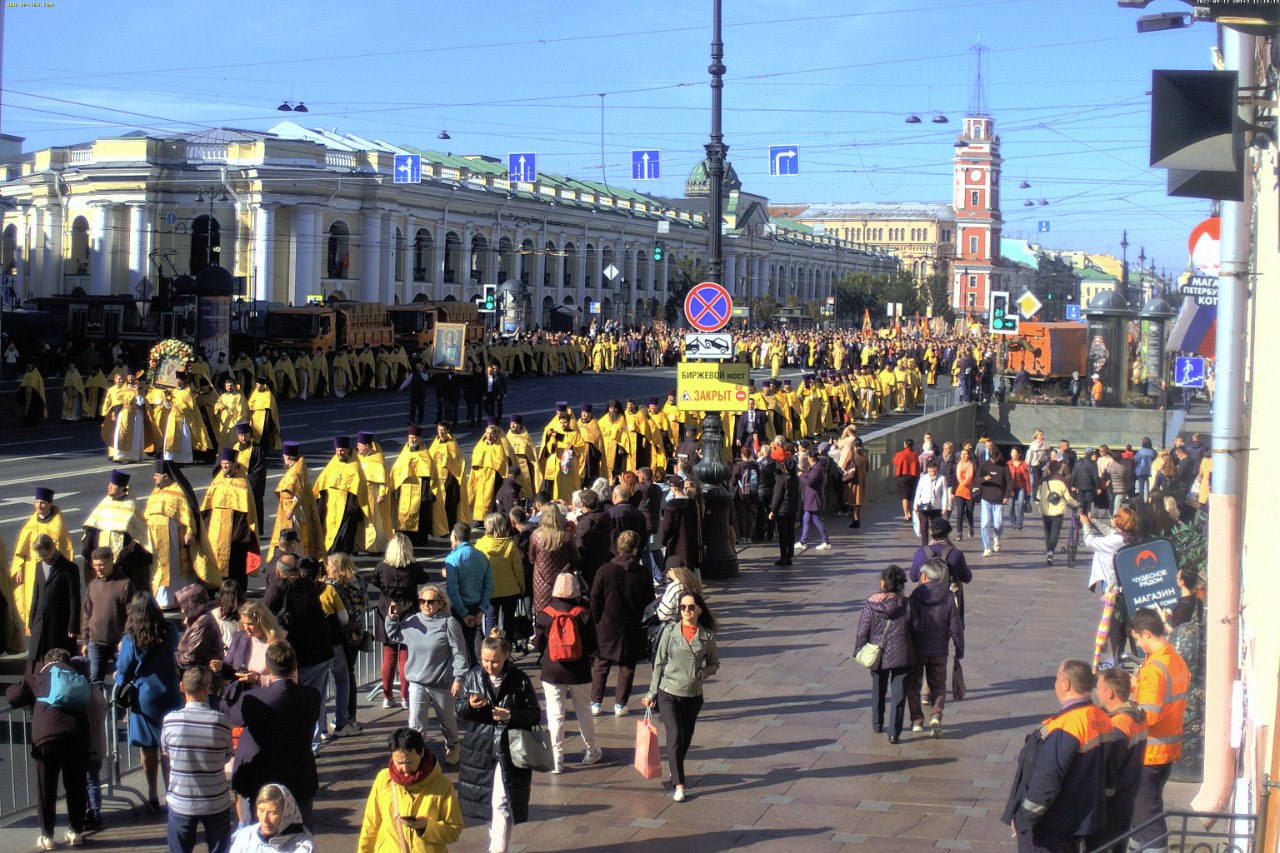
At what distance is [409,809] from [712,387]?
10.3m

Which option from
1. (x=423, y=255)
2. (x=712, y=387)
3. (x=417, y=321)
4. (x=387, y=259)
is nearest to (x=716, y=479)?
(x=712, y=387)

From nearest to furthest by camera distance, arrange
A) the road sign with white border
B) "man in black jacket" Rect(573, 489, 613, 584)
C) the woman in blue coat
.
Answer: the woman in blue coat
"man in black jacket" Rect(573, 489, 613, 584)
the road sign with white border

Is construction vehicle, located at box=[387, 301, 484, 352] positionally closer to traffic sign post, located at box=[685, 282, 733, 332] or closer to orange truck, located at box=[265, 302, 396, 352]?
orange truck, located at box=[265, 302, 396, 352]

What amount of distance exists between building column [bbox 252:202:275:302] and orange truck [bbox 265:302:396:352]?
62.1ft

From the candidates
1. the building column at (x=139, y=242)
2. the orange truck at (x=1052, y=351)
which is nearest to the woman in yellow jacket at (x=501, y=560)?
the orange truck at (x=1052, y=351)

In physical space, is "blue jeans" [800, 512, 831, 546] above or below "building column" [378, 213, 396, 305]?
below

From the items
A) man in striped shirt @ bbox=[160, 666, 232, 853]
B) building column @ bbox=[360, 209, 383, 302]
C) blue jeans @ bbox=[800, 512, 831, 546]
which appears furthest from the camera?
building column @ bbox=[360, 209, 383, 302]

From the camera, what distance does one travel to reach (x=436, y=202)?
72375 millimetres

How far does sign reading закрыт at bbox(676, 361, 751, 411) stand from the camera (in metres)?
16.1

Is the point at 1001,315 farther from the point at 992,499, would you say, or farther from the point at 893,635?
the point at 893,635

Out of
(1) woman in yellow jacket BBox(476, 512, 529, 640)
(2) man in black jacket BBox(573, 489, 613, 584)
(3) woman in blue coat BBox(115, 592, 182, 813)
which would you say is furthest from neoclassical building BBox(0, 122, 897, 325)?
(3) woman in blue coat BBox(115, 592, 182, 813)

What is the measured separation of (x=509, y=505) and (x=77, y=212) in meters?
56.3

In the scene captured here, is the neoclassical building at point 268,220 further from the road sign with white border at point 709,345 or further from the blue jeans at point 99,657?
the blue jeans at point 99,657

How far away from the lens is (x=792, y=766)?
366 inches
